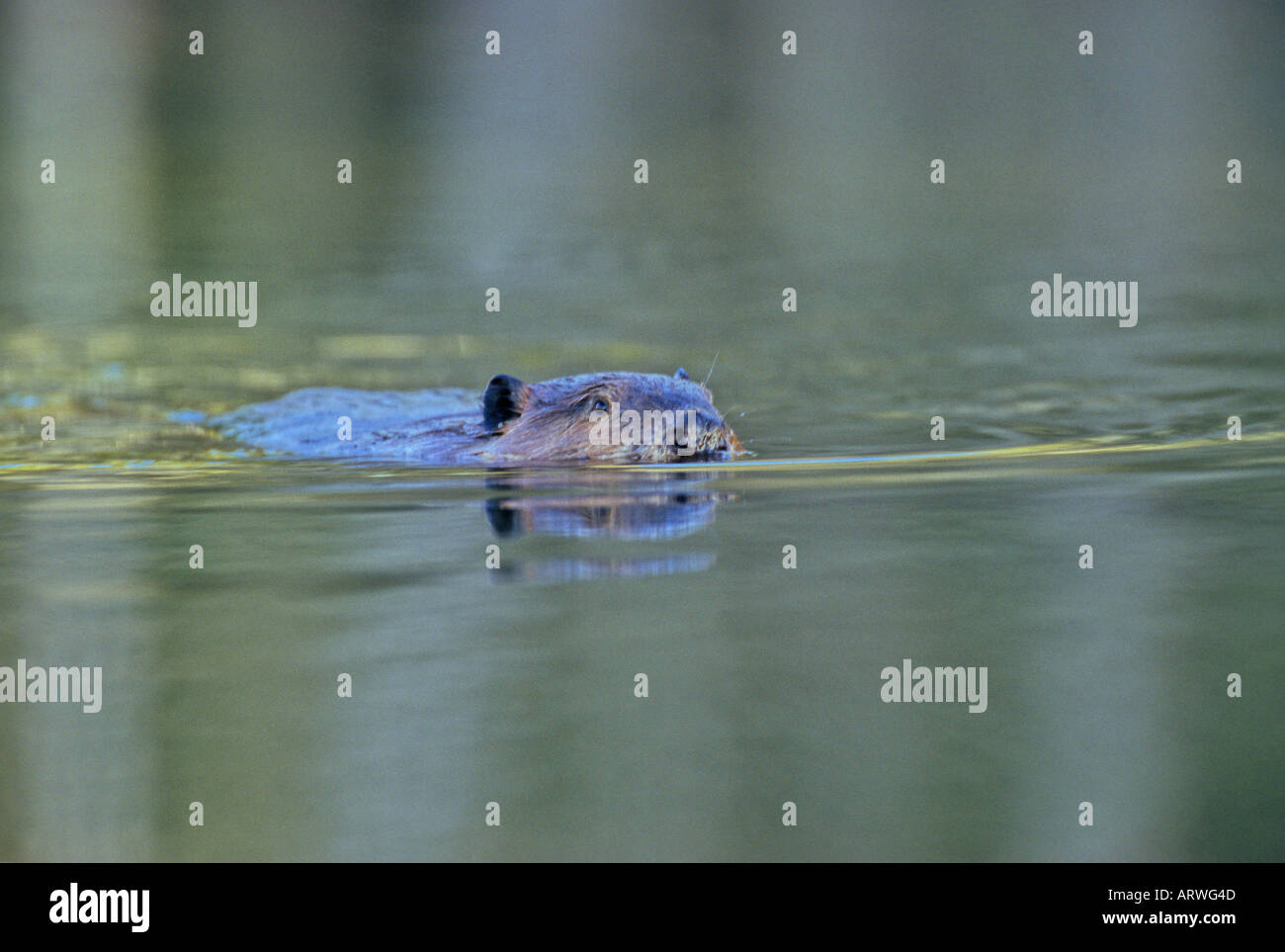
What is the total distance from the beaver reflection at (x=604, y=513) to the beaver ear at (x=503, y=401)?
→ 1243 millimetres

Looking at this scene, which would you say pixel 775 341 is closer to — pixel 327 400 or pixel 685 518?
pixel 327 400

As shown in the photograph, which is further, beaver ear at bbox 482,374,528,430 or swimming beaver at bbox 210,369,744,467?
beaver ear at bbox 482,374,528,430

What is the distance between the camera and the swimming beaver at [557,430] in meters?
7.91

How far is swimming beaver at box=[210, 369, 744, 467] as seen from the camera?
791cm

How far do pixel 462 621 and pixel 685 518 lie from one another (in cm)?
169

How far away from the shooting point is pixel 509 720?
11.3 ft
